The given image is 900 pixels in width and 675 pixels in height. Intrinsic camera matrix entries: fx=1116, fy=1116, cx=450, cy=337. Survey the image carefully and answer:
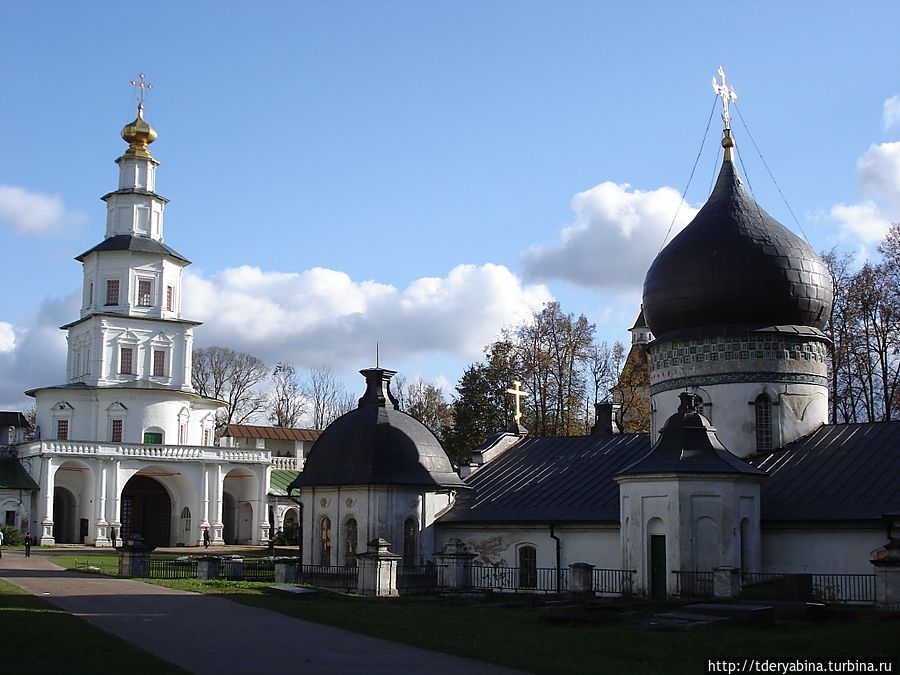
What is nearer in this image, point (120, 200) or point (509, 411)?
point (509, 411)

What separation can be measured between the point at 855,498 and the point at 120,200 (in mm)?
51068

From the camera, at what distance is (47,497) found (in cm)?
5722

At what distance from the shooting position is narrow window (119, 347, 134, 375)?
6362 cm

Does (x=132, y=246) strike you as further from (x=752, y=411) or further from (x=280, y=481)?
(x=752, y=411)

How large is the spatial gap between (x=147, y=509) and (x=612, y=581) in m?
44.6

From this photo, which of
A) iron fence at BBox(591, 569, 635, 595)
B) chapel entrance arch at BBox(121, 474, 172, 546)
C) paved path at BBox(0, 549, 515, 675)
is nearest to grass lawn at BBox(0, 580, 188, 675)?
paved path at BBox(0, 549, 515, 675)

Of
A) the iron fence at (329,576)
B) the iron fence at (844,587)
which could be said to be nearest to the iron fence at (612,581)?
the iron fence at (844,587)


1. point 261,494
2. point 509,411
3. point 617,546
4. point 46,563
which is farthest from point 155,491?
point 617,546

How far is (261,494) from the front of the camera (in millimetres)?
64500

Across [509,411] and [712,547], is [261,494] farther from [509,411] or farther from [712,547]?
[712,547]

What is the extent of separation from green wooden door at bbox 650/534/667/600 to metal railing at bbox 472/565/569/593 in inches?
127

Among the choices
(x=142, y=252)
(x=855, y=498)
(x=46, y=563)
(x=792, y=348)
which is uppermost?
(x=142, y=252)

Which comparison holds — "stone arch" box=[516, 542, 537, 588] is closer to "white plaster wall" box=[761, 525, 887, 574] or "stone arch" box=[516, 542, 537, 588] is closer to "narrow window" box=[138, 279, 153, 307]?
"white plaster wall" box=[761, 525, 887, 574]

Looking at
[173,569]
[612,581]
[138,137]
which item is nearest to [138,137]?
[138,137]
